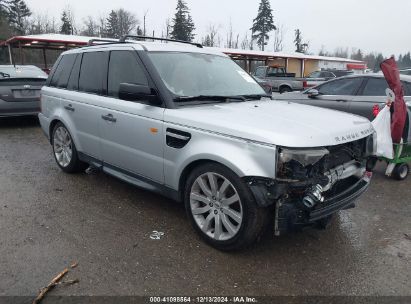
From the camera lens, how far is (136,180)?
414 centimetres

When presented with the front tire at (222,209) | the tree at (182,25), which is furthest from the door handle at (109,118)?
the tree at (182,25)

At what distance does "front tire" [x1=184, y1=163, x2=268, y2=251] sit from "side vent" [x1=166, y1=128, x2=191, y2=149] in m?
0.28

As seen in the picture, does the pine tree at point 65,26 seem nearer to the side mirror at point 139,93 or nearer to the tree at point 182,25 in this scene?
the tree at point 182,25

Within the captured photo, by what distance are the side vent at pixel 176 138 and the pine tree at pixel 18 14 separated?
68878mm

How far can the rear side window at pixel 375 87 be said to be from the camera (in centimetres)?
686

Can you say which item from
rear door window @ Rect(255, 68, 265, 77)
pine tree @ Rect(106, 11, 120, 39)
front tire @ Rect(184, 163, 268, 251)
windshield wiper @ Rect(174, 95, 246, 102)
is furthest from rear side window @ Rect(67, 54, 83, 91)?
pine tree @ Rect(106, 11, 120, 39)

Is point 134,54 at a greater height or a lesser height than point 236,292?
greater

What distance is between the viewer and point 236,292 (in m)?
2.81

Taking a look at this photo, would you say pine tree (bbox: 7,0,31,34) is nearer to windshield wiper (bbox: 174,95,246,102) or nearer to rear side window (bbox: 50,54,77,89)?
rear side window (bbox: 50,54,77,89)

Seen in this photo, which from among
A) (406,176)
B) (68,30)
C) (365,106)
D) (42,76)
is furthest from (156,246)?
(68,30)

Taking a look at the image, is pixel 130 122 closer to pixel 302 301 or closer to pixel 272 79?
pixel 302 301

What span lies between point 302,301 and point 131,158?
2.29m

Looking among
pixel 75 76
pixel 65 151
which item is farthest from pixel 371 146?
pixel 65 151

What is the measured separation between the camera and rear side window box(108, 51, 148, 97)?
4054 mm
